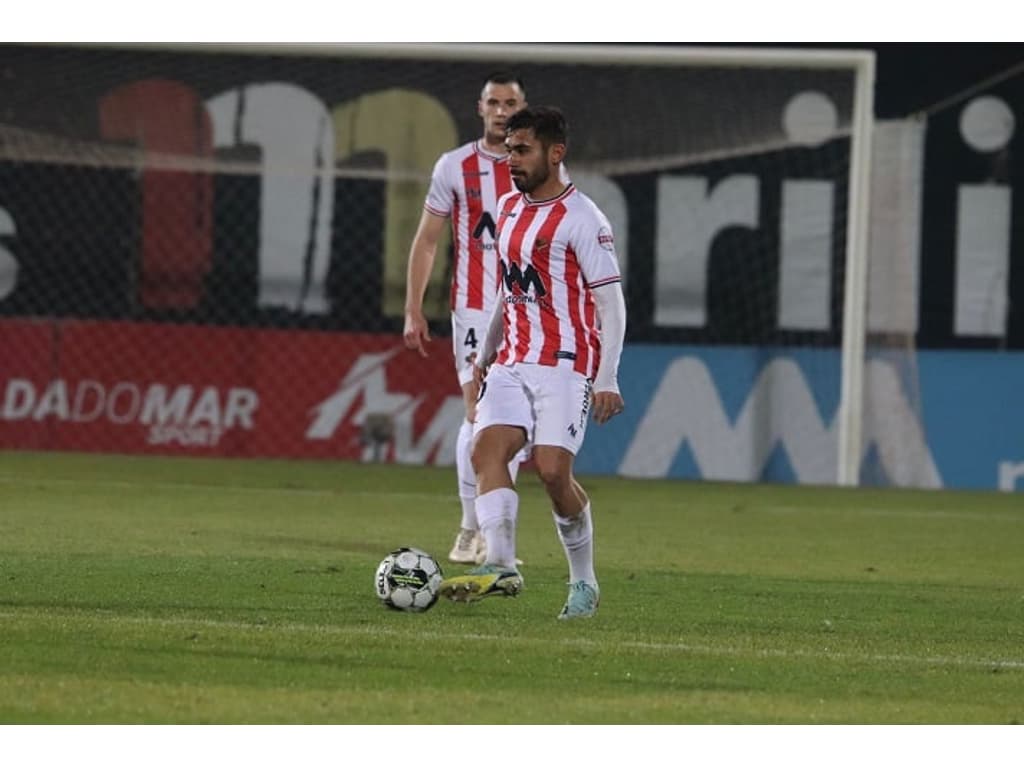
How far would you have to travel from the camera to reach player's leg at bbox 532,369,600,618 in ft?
24.5

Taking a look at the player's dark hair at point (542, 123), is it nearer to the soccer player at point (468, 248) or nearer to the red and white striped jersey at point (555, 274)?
the red and white striped jersey at point (555, 274)

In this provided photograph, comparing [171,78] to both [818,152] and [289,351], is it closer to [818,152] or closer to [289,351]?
[289,351]

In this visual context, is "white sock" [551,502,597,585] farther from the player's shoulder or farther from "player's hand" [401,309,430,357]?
"player's hand" [401,309,430,357]

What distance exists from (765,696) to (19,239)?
13.0 meters

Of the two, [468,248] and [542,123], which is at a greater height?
[542,123]

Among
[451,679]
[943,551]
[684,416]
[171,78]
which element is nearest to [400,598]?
[451,679]

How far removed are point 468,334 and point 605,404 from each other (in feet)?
8.83

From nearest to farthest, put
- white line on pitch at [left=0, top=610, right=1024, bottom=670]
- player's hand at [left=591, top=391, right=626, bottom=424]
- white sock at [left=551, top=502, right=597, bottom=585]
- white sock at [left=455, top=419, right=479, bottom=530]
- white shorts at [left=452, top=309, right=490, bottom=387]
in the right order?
white line on pitch at [left=0, top=610, right=1024, bottom=670], player's hand at [left=591, top=391, right=626, bottom=424], white sock at [left=551, top=502, right=597, bottom=585], white sock at [left=455, top=419, right=479, bottom=530], white shorts at [left=452, top=309, right=490, bottom=387]

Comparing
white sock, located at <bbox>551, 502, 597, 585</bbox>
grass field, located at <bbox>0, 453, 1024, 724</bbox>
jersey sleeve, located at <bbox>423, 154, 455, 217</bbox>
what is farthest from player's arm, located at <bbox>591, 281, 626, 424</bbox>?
jersey sleeve, located at <bbox>423, 154, 455, 217</bbox>

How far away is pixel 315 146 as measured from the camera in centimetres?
1786

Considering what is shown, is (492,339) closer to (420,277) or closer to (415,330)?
(415,330)

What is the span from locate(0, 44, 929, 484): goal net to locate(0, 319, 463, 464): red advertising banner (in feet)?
0.06

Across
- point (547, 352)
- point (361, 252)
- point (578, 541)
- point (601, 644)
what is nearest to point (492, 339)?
point (547, 352)

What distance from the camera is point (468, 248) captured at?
998 cm
